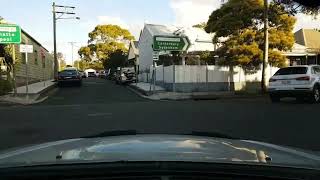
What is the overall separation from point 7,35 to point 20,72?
507 inches

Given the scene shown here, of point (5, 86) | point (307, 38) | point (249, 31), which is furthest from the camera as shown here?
point (307, 38)

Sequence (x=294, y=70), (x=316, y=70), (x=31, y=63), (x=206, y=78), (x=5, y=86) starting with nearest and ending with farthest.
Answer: (x=294, y=70) → (x=316, y=70) → (x=5, y=86) → (x=206, y=78) → (x=31, y=63)

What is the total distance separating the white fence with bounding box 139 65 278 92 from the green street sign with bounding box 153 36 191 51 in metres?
1.24

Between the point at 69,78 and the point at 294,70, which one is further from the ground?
the point at 294,70

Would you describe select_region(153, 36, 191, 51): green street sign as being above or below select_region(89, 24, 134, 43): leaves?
below

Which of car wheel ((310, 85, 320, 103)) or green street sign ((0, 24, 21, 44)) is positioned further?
green street sign ((0, 24, 21, 44))

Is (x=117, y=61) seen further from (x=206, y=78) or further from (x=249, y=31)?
(x=249, y=31)

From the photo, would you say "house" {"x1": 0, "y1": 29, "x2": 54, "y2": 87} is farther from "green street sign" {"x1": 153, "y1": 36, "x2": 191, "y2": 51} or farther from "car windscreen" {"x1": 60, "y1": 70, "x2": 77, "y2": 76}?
"green street sign" {"x1": 153, "y1": 36, "x2": 191, "y2": 51}

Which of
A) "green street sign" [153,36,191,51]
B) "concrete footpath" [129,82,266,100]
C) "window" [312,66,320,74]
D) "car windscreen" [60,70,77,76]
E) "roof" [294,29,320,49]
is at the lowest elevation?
"concrete footpath" [129,82,266,100]

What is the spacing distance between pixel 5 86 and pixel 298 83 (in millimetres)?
15285

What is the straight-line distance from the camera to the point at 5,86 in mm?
31969

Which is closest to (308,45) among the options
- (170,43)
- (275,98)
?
(170,43)

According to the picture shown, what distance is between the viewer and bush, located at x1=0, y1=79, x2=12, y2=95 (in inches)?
1230

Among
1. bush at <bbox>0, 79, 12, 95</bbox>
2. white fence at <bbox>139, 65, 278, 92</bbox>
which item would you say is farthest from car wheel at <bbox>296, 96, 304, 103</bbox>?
bush at <bbox>0, 79, 12, 95</bbox>
